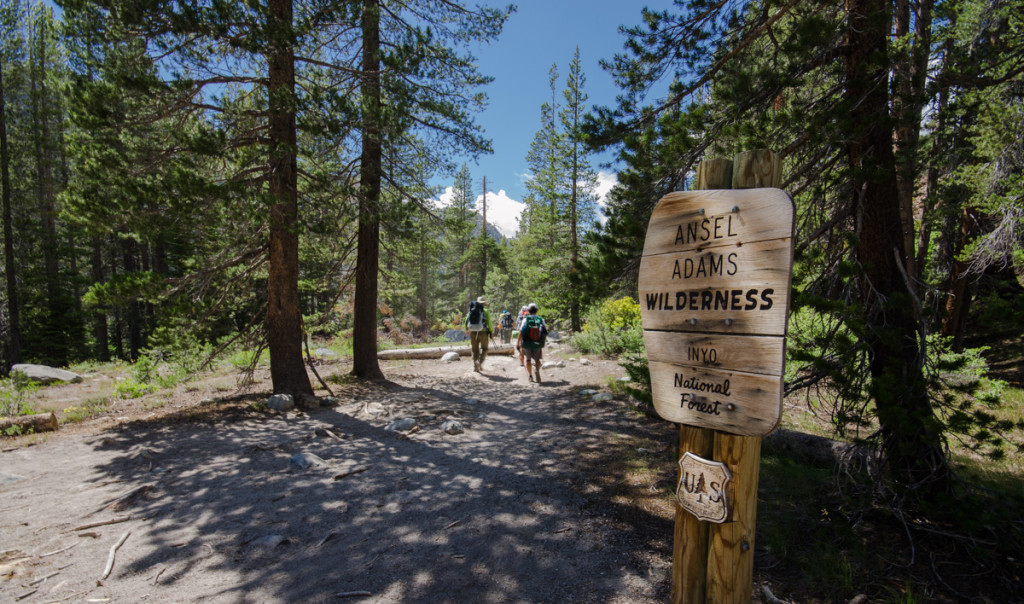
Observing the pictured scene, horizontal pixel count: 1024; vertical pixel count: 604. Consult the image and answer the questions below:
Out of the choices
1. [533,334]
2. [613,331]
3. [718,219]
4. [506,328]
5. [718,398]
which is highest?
[718,219]

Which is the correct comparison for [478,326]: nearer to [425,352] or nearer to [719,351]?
[425,352]

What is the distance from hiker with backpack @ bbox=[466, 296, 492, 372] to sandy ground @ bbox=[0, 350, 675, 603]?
13.5 ft

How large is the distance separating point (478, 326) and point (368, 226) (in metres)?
3.98

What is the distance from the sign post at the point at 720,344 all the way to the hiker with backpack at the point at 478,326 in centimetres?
906

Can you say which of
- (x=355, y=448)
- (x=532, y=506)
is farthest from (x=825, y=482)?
(x=355, y=448)

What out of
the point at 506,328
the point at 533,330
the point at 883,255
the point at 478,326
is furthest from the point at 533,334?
the point at 506,328

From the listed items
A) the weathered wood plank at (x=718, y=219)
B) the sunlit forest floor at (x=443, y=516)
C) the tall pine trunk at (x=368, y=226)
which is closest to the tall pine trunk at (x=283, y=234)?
the sunlit forest floor at (x=443, y=516)

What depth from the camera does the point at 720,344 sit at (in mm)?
1803

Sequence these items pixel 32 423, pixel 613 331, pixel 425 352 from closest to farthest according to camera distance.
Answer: pixel 32 423, pixel 613 331, pixel 425 352

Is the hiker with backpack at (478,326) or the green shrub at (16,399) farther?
the hiker with backpack at (478,326)

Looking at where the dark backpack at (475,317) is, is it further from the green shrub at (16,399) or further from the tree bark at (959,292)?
the tree bark at (959,292)

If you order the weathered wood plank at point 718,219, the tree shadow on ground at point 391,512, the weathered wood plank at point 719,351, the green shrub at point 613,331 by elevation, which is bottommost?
the tree shadow on ground at point 391,512

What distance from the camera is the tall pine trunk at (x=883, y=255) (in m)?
3.03

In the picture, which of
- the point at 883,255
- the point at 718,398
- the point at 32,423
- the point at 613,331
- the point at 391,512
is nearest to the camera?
the point at 718,398
